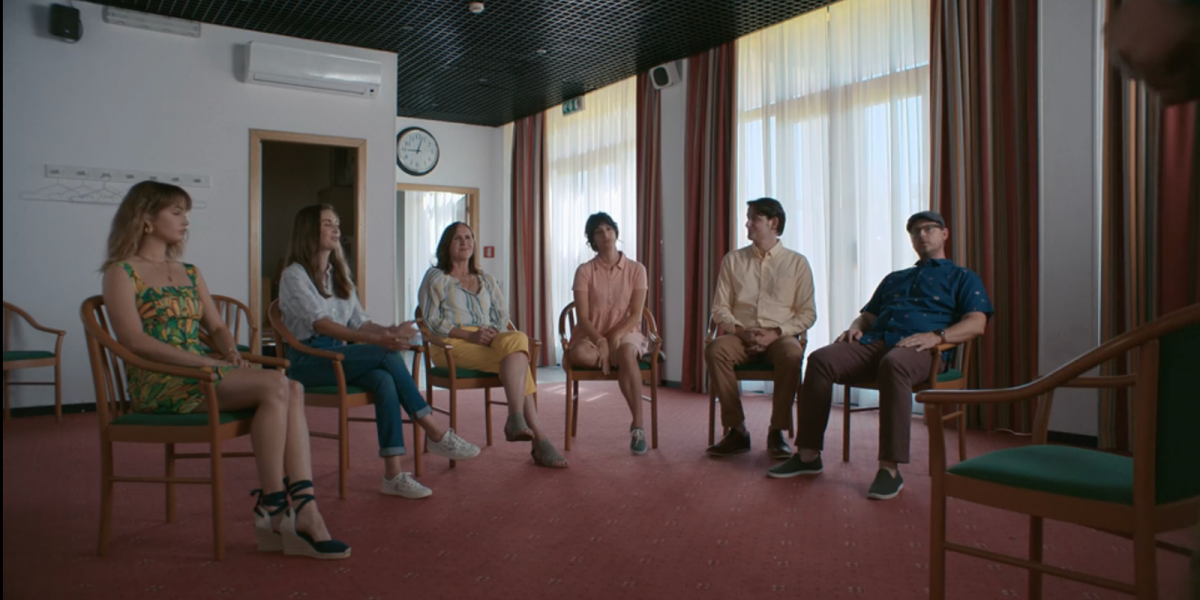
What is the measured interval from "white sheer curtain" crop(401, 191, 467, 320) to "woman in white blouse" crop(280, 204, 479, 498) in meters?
6.63

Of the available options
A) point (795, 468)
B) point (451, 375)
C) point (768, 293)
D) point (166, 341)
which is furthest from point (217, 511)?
point (768, 293)

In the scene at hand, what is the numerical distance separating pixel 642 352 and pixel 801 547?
5.33ft

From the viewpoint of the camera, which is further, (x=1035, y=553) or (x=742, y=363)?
(x=742, y=363)

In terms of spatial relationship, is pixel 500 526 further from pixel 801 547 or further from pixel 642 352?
pixel 642 352

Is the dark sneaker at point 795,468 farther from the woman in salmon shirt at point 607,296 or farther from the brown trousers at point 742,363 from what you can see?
the woman in salmon shirt at point 607,296

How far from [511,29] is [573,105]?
1947mm

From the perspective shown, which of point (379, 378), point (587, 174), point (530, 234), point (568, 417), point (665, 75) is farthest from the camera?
point (530, 234)

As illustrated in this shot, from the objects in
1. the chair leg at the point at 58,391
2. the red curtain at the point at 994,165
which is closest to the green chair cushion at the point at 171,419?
the chair leg at the point at 58,391

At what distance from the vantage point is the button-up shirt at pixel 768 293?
148 inches

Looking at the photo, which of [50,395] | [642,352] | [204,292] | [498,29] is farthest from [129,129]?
[642,352]

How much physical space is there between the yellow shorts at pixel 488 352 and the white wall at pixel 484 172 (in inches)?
203

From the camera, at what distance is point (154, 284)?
2359 mm

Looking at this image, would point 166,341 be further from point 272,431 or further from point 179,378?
point 272,431

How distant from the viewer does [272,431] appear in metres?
2.29
